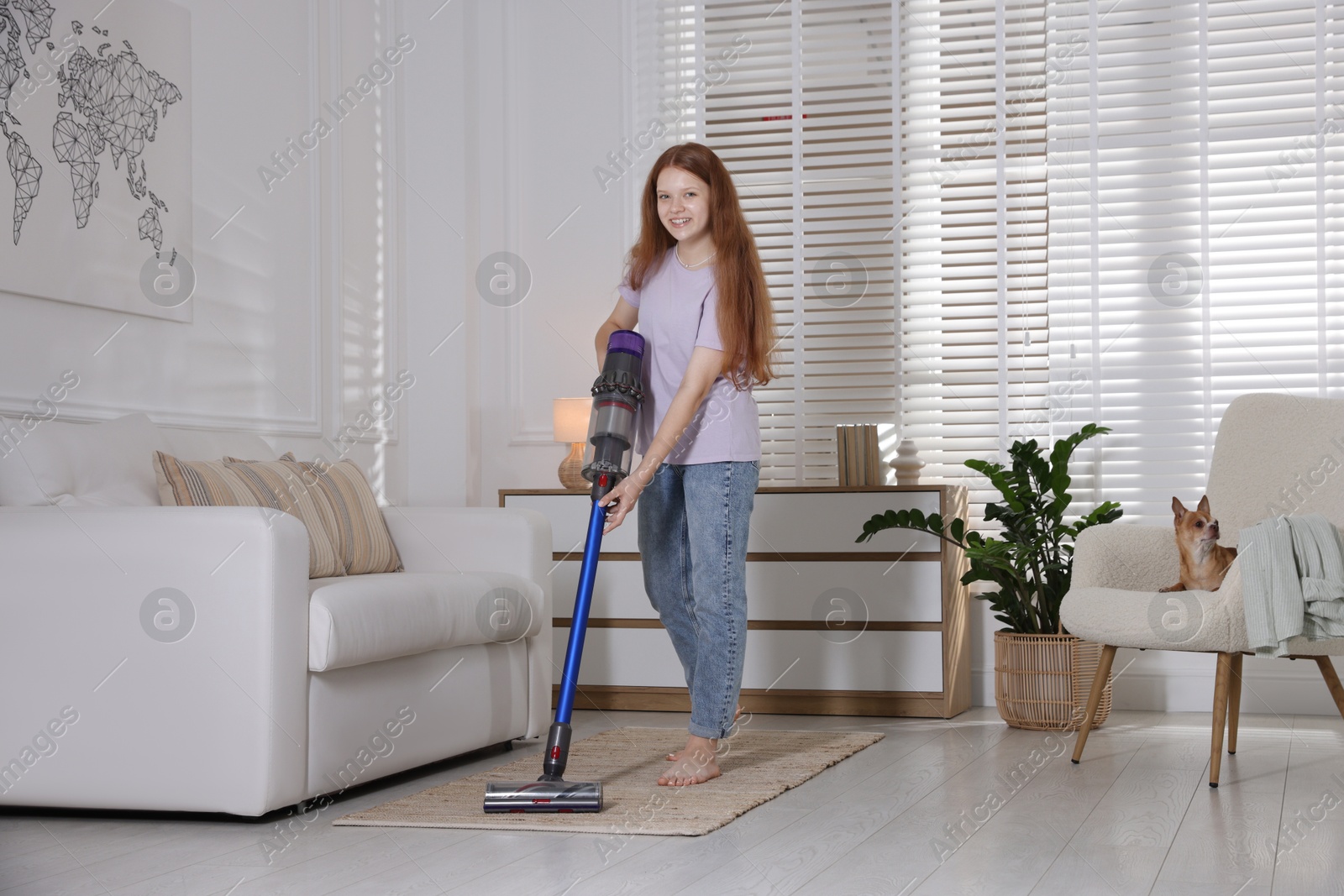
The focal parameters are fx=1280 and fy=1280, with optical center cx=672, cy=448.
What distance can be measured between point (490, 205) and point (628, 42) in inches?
30.4

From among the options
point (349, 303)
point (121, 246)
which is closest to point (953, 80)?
point (349, 303)

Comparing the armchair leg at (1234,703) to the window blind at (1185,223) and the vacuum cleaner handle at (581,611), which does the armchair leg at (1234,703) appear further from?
the vacuum cleaner handle at (581,611)

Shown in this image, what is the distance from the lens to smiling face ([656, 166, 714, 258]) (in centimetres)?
264

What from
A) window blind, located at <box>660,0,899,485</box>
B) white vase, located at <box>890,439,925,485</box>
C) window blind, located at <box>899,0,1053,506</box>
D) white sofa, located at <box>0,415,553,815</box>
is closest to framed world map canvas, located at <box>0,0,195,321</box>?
white sofa, located at <box>0,415,553,815</box>

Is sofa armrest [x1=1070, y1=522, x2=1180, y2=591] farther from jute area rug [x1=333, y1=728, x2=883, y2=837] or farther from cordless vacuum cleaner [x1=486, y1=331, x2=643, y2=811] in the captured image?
cordless vacuum cleaner [x1=486, y1=331, x2=643, y2=811]

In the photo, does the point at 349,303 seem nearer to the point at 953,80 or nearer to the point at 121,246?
the point at 121,246

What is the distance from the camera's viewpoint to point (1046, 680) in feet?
11.7

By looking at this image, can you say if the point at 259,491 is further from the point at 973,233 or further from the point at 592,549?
the point at 973,233

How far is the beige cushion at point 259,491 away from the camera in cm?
267

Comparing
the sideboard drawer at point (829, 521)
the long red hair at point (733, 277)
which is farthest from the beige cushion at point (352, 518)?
the sideboard drawer at point (829, 521)

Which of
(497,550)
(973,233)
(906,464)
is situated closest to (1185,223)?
(973,233)

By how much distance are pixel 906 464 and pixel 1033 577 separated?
595 mm

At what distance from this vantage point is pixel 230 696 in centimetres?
226

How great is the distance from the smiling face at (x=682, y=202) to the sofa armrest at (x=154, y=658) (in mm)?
972
